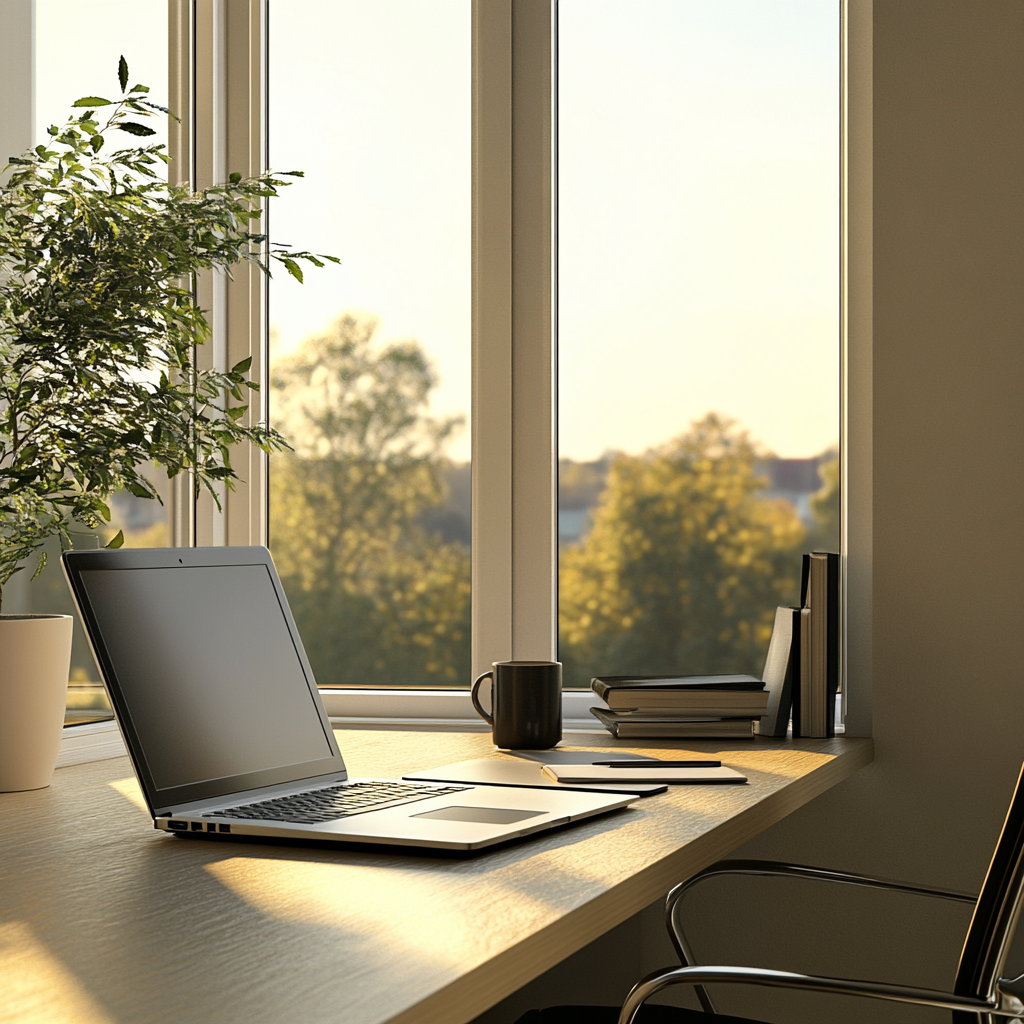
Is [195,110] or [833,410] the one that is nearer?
[833,410]

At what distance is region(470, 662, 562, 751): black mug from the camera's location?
5.87 ft

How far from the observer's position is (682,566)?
2.34m

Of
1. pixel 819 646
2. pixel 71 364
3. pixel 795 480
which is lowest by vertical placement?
pixel 819 646

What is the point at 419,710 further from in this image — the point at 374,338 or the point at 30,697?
the point at 30,697

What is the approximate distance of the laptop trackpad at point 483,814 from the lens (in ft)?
3.82

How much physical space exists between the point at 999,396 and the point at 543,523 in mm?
862

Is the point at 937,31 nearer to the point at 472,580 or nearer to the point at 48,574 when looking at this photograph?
the point at 472,580

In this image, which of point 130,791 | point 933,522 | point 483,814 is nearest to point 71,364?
point 130,791

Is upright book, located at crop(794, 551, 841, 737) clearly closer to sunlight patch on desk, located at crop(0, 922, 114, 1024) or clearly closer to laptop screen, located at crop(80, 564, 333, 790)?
laptop screen, located at crop(80, 564, 333, 790)

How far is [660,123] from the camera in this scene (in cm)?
234

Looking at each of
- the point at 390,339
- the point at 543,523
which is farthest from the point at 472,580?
the point at 390,339

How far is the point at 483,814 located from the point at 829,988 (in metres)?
0.37

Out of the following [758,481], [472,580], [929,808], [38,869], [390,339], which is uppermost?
[390,339]

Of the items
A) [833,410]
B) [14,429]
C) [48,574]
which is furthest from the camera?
[833,410]
